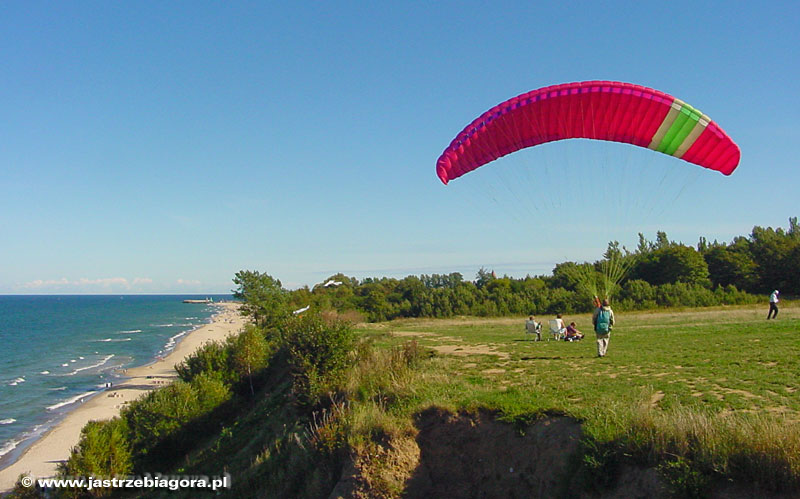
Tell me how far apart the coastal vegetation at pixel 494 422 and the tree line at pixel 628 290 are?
17.5 metres

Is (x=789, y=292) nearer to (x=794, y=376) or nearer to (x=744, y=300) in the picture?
(x=744, y=300)

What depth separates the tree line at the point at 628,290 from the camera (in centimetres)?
3934

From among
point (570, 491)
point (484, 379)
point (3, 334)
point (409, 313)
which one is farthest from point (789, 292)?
point (3, 334)

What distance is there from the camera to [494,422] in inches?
359

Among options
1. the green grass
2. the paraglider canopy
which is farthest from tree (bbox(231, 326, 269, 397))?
the paraglider canopy

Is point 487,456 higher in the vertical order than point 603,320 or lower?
lower

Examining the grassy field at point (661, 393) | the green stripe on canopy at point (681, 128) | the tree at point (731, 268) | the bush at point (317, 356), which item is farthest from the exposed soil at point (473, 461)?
the tree at point (731, 268)

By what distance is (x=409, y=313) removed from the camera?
61.2 meters

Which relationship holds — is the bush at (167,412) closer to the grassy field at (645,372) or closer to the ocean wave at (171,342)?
the grassy field at (645,372)

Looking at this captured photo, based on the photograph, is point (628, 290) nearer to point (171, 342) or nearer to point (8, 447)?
point (8, 447)

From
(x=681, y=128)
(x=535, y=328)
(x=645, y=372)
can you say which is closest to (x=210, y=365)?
(x=535, y=328)

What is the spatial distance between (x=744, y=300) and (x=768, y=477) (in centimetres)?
4544

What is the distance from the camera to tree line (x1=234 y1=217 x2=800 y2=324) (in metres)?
39.3

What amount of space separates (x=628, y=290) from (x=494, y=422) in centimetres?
4131
